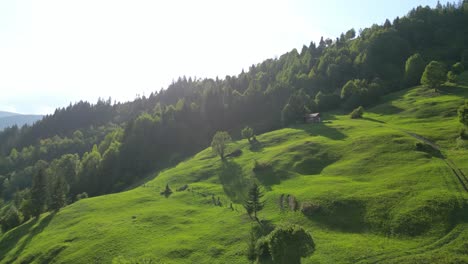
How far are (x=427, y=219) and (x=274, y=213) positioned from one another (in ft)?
85.9

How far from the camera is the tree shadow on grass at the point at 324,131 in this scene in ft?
356

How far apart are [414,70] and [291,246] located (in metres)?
160

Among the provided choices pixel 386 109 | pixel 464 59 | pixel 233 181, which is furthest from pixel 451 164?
pixel 464 59

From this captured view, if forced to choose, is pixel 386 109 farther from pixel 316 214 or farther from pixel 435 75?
pixel 316 214

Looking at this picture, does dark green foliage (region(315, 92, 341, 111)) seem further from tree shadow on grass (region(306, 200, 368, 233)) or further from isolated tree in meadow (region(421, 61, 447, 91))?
tree shadow on grass (region(306, 200, 368, 233))

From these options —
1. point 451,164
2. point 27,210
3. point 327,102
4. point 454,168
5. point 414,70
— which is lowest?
point 27,210

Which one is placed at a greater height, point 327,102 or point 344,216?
point 327,102

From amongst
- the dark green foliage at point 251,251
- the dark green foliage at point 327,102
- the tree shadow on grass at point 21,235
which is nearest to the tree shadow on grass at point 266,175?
the dark green foliage at point 251,251

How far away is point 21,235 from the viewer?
85.9 m

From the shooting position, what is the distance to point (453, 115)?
10962 cm

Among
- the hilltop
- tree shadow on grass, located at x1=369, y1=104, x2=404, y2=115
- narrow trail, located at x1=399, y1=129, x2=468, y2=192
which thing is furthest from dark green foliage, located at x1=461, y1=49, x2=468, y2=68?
narrow trail, located at x1=399, y1=129, x2=468, y2=192

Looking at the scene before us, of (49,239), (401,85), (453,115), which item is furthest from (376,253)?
(401,85)

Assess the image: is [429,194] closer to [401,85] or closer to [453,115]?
[453,115]

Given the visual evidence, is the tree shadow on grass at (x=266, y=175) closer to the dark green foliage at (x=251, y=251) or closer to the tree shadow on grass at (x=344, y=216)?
the tree shadow on grass at (x=344, y=216)
